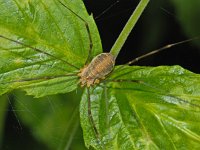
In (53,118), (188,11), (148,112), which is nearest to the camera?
(148,112)

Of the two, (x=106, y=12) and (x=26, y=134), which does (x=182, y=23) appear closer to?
(x=106, y=12)

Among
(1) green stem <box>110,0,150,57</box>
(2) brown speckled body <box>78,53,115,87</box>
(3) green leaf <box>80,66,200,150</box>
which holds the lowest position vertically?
(3) green leaf <box>80,66,200,150</box>

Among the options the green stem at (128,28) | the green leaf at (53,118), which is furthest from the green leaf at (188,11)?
the green leaf at (53,118)

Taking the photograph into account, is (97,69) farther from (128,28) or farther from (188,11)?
(188,11)

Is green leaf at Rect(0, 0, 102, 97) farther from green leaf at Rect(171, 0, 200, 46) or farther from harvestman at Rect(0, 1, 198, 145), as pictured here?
green leaf at Rect(171, 0, 200, 46)

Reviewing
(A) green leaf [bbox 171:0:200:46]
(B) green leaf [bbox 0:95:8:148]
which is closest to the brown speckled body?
(B) green leaf [bbox 0:95:8:148]

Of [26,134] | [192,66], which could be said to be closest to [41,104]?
[26,134]

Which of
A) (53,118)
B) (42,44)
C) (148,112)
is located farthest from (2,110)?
(148,112)

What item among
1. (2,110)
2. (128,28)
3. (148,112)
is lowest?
(148,112)
